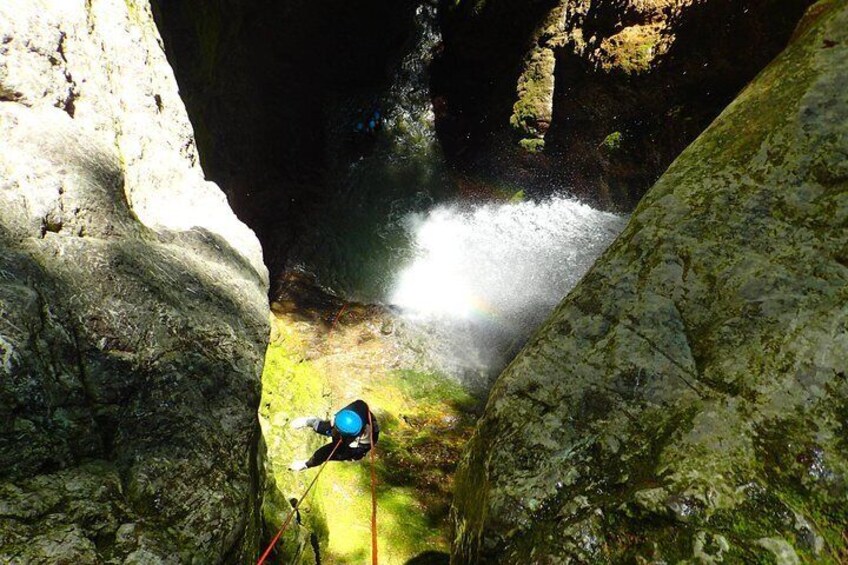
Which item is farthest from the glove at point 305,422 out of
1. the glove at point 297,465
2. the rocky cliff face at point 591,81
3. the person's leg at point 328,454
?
the rocky cliff face at point 591,81

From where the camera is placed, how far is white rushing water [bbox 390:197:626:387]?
7527 millimetres

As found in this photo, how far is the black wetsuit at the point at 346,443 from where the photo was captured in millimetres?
4355

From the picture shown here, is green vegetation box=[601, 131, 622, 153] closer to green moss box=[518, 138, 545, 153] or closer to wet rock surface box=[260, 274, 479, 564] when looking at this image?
green moss box=[518, 138, 545, 153]

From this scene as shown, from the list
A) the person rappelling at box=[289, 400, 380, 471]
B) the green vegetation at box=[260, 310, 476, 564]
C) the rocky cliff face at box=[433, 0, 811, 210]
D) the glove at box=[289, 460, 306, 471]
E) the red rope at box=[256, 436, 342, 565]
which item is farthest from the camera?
the rocky cliff face at box=[433, 0, 811, 210]

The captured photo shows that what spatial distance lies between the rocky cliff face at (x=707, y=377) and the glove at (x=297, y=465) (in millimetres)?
2568

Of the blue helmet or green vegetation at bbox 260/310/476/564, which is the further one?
the blue helmet

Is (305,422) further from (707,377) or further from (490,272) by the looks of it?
(490,272)

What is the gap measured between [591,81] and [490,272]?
3654 mm

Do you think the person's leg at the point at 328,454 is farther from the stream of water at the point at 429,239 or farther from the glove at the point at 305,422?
the stream of water at the point at 429,239

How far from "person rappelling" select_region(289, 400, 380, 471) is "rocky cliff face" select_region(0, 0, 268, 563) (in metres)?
2.00

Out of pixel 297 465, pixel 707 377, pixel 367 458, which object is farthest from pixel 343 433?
pixel 707 377

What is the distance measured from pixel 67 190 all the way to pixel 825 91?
11.2 feet

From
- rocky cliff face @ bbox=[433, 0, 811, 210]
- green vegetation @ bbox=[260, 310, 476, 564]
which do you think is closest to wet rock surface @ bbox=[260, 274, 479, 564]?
green vegetation @ bbox=[260, 310, 476, 564]

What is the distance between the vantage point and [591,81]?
6652 mm
